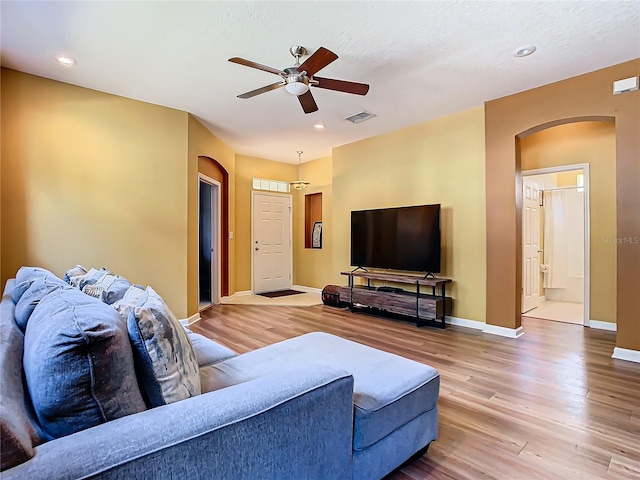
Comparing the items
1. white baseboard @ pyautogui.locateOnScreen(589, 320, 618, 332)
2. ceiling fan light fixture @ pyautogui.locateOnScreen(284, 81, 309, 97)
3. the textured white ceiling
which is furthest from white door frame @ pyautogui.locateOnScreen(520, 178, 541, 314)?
ceiling fan light fixture @ pyautogui.locateOnScreen(284, 81, 309, 97)

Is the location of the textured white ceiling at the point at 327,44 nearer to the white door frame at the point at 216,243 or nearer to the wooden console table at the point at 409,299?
the white door frame at the point at 216,243

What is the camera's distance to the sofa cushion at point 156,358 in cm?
99

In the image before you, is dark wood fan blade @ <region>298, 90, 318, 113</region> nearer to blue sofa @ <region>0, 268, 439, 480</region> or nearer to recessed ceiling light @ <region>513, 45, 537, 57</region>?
recessed ceiling light @ <region>513, 45, 537, 57</region>

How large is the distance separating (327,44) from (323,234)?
Answer: 4.52 metres

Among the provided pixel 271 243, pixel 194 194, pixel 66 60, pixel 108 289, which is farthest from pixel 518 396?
pixel 271 243

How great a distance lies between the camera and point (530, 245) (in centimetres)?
543

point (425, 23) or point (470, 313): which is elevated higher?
point (425, 23)

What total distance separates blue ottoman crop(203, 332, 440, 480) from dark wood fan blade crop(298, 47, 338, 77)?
2.05 meters

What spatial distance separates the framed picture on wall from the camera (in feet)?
23.5

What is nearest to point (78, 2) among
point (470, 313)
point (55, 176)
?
point (55, 176)

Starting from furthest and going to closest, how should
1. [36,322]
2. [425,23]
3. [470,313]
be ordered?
[470,313] < [425,23] < [36,322]

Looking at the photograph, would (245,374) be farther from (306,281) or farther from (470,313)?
(306,281)

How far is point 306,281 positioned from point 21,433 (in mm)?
6667

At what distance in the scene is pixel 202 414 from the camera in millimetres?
893
